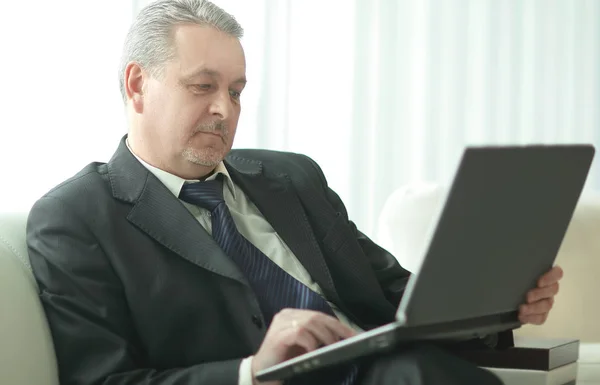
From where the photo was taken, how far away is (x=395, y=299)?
6.61 ft

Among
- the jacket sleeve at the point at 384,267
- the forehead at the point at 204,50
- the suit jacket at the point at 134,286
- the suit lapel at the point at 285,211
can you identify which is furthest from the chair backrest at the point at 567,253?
the forehead at the point at 204,50

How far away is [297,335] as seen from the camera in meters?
1.38

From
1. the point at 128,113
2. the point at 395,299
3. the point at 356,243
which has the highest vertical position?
the point at 128,113

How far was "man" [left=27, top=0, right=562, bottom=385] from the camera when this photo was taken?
1.50m

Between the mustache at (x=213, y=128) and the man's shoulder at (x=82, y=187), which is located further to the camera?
the mustache at (x=213, y=128)

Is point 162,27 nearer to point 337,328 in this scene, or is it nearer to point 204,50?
point 204,50

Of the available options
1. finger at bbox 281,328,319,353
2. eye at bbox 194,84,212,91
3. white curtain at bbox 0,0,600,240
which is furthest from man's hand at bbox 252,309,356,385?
white curtain at bbox 0,0,600,240

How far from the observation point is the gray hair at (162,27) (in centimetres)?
184

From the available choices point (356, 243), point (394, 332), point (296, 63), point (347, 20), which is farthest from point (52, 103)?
point (394, 332)

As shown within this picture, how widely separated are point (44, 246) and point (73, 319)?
0.15 m

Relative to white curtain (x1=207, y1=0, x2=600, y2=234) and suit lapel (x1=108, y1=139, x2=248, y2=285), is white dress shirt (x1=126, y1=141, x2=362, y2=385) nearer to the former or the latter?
suit lapel (x1=108, y1=139, x2=248, y2=285)

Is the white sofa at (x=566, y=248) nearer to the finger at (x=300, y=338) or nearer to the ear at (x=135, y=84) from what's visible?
the ear at (x=135, y=84)

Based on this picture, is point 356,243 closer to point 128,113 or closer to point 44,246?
point 128,113

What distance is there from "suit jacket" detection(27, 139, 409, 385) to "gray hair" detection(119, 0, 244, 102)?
7.4 inches
